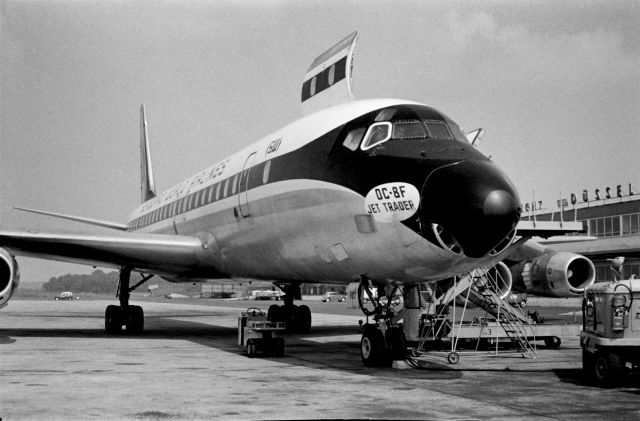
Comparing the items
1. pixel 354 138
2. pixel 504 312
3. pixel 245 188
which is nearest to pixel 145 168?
pixel 245 188

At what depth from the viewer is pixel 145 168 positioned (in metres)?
32.3

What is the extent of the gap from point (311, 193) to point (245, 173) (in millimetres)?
3672

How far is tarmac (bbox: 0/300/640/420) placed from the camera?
7266mm

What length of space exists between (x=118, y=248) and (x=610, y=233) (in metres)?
54.9

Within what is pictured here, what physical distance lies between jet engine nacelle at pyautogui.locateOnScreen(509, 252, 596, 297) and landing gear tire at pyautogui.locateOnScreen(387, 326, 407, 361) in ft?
23.9

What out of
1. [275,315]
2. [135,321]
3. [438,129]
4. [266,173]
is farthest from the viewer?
[275,315]

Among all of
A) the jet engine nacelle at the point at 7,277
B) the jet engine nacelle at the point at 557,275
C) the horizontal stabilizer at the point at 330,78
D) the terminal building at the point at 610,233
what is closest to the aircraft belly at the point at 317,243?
the horizontal stabilizer at the point at 330,78

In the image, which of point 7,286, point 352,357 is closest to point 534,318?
point 352,357

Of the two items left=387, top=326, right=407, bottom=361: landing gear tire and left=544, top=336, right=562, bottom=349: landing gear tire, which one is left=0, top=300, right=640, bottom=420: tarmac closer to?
left=387, top=326, right=407, bottom=361: landing gear tire

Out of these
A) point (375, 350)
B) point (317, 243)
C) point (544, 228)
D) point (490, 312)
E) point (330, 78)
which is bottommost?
point (375, 350)

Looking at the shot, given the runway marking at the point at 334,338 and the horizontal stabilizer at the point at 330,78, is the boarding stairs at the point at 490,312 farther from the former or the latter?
the horizontal stabilizer at the point at 330,78

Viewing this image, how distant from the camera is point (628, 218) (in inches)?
2440

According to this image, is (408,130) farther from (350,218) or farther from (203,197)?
(203,197)

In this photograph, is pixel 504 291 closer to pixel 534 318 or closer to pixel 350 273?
pixel 534 318
